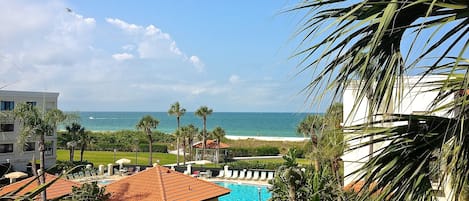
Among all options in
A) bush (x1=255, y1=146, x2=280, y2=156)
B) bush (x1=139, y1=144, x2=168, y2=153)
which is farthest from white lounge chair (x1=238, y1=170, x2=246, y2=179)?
bush (x1=139, y1=144, x2=168, y2=153)

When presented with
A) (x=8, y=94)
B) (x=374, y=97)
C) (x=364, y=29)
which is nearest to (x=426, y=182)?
(x=374, y=97)

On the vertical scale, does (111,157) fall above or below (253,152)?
below

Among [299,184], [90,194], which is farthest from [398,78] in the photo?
[90,194]

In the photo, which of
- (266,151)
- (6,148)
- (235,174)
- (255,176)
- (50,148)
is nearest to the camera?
(255,176)

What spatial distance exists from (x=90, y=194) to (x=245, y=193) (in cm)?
1455

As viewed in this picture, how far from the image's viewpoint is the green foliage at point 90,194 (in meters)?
14.9

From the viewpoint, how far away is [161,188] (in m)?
15.1

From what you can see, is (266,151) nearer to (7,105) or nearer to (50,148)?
(50,148)

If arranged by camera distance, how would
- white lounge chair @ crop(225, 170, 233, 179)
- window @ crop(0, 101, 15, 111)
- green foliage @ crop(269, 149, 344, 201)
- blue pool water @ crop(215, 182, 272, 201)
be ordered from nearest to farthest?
green foliage @ crop(269, 149, 344, 201) → blue pool water @ crop(215, 182, 272, 201) → white lounge chair @ crop(225, 170, 233, 179) → window @ crop(0, 101, 15, 111)

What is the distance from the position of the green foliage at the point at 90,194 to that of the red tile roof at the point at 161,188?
0.32m

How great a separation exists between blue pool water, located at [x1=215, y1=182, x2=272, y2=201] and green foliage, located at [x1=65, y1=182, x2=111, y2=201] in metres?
12.5

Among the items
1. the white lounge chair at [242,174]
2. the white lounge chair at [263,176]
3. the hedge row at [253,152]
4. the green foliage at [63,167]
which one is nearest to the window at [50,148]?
the green foliage at [63,167]

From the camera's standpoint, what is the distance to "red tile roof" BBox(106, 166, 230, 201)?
14.9m

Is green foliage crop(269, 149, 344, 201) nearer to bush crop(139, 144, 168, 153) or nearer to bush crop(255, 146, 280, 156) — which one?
bush crop(255, 146, 280, 156)
